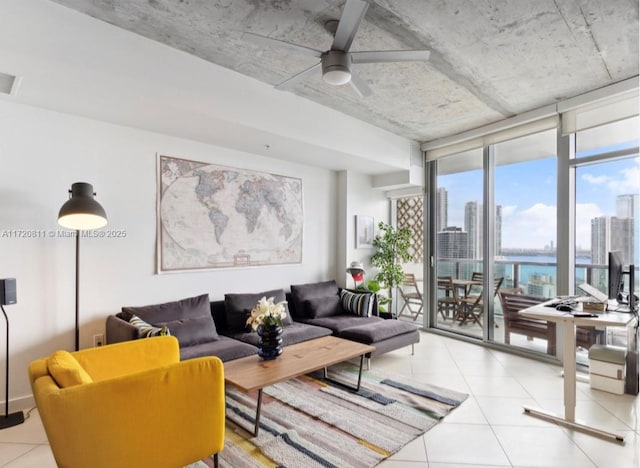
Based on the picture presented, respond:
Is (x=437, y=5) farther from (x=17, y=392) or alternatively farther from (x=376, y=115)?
(x=17, y=392)

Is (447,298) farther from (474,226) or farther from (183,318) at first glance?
(183,318)

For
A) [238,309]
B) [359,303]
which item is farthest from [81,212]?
[359,303]

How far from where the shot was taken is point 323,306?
4.29 m

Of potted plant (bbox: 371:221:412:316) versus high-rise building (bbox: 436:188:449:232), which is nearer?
high-rise building (bbox: 436:188:449:232)

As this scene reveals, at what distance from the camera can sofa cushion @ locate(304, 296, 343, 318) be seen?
4211 millimetres

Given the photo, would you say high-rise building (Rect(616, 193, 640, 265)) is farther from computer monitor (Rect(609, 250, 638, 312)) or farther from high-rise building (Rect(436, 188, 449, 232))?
high-rise building (Rect(436, 188, 449, 232))

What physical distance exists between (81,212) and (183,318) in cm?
126

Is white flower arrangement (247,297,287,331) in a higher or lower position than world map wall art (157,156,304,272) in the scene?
lower

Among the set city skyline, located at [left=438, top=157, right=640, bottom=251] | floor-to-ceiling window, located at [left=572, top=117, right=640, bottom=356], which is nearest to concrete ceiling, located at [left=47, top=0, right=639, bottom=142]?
floor-to-ceiling window, located at [left=572, top=117, right=640, bottom=356]

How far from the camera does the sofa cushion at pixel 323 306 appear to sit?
4211mm

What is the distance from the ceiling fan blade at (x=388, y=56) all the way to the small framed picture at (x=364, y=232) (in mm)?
3056

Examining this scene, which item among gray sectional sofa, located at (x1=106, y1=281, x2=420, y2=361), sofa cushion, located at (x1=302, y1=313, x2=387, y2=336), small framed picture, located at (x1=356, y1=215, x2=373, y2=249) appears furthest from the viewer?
small framed picture, located at (x1=356, y1=215, x2=373, y2=249)

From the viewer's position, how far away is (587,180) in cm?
371

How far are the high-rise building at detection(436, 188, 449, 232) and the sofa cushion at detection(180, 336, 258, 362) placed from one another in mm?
3201
